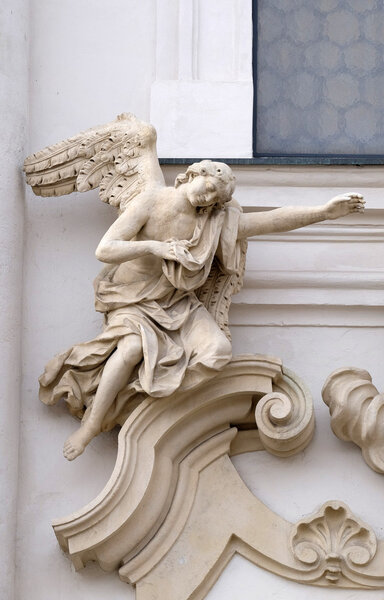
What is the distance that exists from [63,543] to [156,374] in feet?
2.24

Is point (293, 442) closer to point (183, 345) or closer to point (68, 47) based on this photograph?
point (183, 345)

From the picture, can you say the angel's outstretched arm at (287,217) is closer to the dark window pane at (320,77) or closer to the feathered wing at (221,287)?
the feathered wing at (221,287)

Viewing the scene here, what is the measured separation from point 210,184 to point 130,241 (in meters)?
0.35

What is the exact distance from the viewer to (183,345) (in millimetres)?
7066

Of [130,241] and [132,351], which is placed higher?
[130,241]

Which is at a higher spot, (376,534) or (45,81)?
(45,81)

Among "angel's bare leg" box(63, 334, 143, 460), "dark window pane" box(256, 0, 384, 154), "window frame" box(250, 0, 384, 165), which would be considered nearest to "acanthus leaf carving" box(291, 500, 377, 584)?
"angel's bare leg" box(63, 334, 143, 460)

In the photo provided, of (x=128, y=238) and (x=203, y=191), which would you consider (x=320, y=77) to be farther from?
(x=128, y=238)

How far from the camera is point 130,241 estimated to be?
7.08 metres

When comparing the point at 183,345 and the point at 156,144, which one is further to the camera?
the point at 156,144

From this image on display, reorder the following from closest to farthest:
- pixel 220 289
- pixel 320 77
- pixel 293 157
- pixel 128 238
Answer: pixel 128 238, pixel 220 289, pixel 293 157, pixel 320 77

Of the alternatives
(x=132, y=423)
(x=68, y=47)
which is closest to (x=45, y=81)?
(x=68, y=47)

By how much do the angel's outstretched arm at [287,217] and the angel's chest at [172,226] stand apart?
196 mm

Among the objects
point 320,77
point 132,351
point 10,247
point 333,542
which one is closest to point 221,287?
point 132,351
